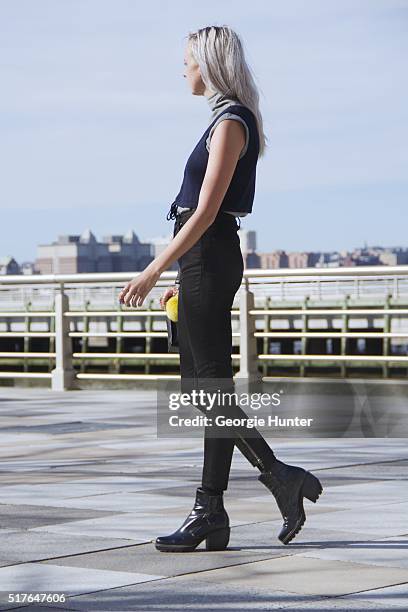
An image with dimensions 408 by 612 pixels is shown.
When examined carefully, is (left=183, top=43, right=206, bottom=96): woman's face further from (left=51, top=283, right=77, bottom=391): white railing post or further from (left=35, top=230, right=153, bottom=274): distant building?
(left=35, top=230, right=153, bottom=274): distant building

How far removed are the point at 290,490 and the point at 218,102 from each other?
4.45ft

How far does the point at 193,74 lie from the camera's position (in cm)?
497

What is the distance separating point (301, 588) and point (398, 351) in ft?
257

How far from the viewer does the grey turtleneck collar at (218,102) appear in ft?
16.1

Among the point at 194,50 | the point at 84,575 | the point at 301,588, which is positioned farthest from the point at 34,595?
the point at 194,50

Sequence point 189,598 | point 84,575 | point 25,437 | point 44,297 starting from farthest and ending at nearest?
point 44,297 → point 25,437 → point 84,575 → point 189,598

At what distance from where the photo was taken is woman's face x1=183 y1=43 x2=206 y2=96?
4945mm

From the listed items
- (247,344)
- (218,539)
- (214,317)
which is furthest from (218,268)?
(247,344)

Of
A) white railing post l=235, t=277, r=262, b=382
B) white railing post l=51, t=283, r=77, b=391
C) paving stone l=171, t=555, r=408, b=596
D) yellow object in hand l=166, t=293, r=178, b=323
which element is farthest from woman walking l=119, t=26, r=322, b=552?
white railing post l=51, t=283, r=77, b=391

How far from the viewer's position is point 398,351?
81875 millimetres

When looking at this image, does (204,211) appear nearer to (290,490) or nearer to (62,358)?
(290,490)

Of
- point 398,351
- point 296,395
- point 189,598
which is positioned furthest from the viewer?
point 398,351

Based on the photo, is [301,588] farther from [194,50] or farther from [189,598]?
[194,50]

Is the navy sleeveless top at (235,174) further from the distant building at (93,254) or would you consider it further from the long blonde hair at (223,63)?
the distant building at (93,254)
